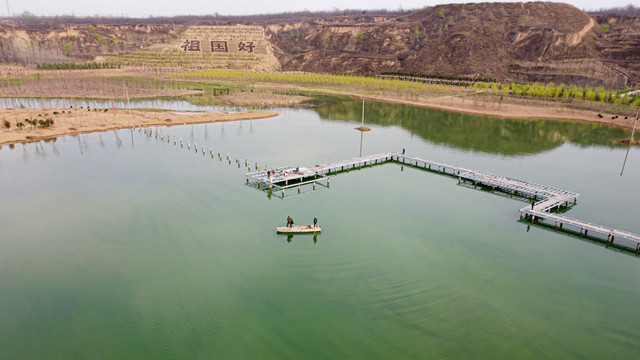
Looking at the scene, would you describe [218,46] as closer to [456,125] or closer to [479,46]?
[479,46]

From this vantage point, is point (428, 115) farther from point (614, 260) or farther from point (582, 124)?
point (614, 260)

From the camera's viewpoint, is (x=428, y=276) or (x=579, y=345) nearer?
(x=579, y=345)

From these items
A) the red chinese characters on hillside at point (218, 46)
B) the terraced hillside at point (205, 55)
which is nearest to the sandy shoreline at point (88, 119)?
the terraced hillside at point (205, 55)

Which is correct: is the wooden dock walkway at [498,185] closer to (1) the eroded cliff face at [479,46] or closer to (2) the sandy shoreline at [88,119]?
(2) the sandy shoreline at [88,119]

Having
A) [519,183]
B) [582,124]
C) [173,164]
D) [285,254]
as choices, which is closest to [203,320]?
[285,254]

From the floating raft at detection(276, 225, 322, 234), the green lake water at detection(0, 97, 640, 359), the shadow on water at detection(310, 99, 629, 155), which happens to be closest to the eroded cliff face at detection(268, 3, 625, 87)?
the shadow on water at detection(310, 99, 629, 155)

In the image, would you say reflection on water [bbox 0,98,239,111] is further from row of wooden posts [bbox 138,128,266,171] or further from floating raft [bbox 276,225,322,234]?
floating raft [bbox 276,225,322,234]
